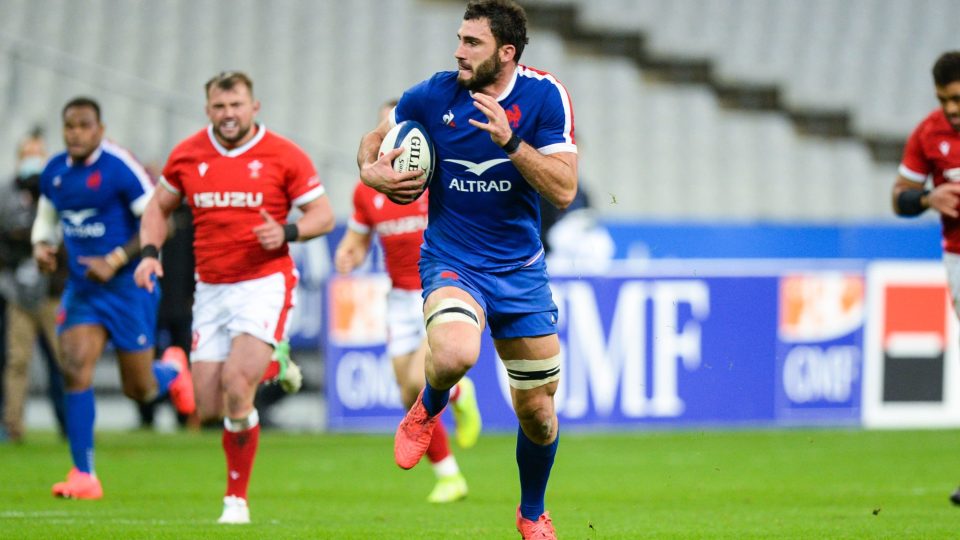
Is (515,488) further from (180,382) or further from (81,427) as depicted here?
(81,427)

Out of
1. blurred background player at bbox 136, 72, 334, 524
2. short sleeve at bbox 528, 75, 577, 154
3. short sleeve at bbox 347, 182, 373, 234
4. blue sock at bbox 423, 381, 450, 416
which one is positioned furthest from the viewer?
short sleeve at bbox 347, 182, 373, 234

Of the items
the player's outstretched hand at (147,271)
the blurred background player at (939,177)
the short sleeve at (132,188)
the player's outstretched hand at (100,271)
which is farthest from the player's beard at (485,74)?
the short sleeve at (132,188)

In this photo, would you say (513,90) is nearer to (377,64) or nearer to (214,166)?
(214,166)

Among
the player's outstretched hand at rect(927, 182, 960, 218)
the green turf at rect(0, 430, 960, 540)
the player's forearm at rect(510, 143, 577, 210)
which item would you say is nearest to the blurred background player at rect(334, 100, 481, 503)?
the green turf at rect(0, 430, 960, 540)

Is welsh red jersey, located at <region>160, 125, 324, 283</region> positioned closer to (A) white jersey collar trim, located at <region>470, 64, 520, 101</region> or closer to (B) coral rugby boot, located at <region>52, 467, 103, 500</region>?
(B) coral rugby boot, located at <region>52, 467, 103, 500</region>

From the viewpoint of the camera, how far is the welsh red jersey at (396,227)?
10.3m

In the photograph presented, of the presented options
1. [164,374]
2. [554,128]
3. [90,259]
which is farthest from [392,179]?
[164,374]

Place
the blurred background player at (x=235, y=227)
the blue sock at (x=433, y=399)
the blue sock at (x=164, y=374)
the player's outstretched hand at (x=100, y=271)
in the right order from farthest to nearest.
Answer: the blue sock at (x=164, y=374)
the player's outstretched hand at (x=100, y=271)
the blurred background player at (x=235, y=227)
the blue sock at (x=433, y=399)

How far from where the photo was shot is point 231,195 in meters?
8.72

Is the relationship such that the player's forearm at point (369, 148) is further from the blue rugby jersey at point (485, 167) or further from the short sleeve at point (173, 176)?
the short sleeve at point (173, 176)

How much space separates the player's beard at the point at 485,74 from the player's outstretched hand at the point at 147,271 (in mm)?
2423

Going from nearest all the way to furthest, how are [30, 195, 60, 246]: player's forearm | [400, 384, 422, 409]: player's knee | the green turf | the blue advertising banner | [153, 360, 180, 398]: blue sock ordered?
→ 1. the green turf
2. [400, 384, 422, 409]: player's knee
3. [30, 195, 60, 246]: player's forearm
4. [153, 360, 180, 398]: blue sock
5. the blue advertising banner

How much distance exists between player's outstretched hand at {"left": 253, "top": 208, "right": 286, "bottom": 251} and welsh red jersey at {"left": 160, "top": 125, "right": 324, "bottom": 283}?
0.75 ft

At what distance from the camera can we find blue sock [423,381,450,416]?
22.0ft
